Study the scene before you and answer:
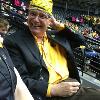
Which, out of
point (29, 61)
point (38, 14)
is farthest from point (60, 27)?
point (29, 61)

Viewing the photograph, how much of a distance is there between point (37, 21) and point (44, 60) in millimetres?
303

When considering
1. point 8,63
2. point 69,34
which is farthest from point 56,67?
point 8,63

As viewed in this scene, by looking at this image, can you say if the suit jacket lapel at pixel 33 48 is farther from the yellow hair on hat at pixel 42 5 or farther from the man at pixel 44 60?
the yellow hair on hat at pixel 42 5

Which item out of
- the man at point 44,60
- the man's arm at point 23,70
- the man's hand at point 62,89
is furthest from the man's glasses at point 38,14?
the man's hand at point 62,89

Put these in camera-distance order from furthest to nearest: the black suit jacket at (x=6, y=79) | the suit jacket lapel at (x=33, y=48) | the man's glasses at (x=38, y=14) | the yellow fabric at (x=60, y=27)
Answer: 1. the yellow fabric at (x=60, y=27)
2. the man's glasses at (x=38, y=14)
3. the suit jacket lapel at (x=33, y=48)
4. the black suit jacket at (x=6, y=79)

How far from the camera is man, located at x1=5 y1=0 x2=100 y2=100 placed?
244 centimetres

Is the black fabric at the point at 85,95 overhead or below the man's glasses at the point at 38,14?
below

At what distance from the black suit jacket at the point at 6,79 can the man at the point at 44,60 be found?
2.24 feet

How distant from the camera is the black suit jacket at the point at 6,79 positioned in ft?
Result: 5.33

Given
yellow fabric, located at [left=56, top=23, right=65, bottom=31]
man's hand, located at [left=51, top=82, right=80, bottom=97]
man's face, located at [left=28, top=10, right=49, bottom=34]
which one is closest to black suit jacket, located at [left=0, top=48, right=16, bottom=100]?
man's hand, located at [left=51, top=82, right=80, bottom=97]

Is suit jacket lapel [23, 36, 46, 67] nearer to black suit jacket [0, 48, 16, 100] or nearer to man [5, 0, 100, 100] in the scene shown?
man [5, 0, 100, 100]

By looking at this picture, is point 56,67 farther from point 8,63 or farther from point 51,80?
point 8,63

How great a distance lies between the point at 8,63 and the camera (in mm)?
1693

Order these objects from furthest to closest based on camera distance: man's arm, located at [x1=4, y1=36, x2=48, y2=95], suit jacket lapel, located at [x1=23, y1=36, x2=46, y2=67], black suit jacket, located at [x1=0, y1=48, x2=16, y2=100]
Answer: suit jacket lapel, located at [x1=23, y1=36, x2=46, y2=67] < man's arm, located at [x1=4, y1=36, x2=48, y2=95] < black suit jacket, located at [x1=0, y1=48, x2=16, y2=100]
